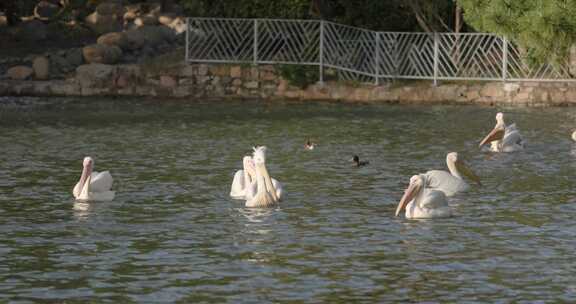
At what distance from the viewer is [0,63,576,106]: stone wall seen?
125 ft

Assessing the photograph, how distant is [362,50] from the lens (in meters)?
41.6

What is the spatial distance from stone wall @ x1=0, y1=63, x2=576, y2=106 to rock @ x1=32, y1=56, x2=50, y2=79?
1.06 metres

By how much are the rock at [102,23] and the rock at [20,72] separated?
306 inches

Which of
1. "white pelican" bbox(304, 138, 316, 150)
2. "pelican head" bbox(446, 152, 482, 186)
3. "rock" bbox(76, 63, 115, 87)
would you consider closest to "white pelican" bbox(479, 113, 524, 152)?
"white pelican" bbox(304, 138, 316, 150)

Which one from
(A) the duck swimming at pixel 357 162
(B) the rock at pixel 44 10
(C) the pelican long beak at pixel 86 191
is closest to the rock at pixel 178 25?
(B) the rock at pixel 44 10

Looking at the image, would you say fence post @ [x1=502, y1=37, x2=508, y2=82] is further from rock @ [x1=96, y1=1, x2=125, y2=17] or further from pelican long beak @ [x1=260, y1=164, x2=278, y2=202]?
pelican long beak @ [x1=260, y1=164, x2=278, y2=202]

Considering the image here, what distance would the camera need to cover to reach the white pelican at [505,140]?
87.4 feet

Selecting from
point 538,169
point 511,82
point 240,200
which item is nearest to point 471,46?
point 511,82

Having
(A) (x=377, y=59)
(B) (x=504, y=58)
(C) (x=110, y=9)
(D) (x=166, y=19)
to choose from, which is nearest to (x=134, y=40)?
(D) (x=166, y=19)

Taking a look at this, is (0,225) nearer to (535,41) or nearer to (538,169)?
(538,169)

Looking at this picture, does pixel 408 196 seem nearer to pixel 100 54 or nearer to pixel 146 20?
pixel 100 54

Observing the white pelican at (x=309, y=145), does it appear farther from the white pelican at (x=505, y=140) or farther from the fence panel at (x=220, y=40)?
the fence panel at (x=220, y=40)

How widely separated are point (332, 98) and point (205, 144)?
11.4m

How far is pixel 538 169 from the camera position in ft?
78.2
